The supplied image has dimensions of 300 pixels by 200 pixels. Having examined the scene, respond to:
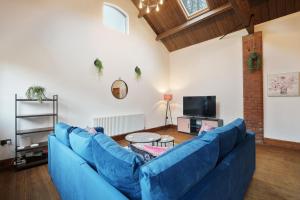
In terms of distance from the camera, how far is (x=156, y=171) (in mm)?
862

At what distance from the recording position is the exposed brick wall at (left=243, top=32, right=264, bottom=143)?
4234 mm

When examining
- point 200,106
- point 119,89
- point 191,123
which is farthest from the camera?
point 191,123

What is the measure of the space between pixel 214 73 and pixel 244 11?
1862mm

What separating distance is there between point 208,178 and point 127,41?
15.5 feet

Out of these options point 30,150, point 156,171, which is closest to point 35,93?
point 30,150

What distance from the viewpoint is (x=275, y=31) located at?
406 centimetres

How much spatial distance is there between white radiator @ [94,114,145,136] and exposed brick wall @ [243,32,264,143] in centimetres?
315

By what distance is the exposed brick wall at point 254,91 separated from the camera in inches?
167

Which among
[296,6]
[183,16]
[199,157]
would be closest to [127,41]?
[183,16]

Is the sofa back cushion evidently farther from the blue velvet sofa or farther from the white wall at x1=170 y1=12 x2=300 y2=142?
the white wall at x1=170 y1=12 x2=300 y2=142

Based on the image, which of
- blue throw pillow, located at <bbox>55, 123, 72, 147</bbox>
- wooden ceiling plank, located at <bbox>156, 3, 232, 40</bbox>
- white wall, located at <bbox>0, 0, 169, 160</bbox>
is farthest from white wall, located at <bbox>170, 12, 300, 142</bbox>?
blue throw pillow, located at <bbox>55, 123, 72, 147</bbox>

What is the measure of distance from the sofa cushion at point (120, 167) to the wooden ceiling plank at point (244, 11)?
13.6 ft

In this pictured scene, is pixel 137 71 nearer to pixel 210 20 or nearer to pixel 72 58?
pixel 72 58

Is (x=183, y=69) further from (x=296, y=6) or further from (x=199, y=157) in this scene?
(x=199, y=157)
